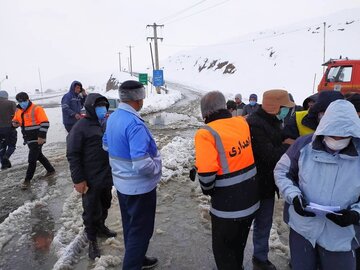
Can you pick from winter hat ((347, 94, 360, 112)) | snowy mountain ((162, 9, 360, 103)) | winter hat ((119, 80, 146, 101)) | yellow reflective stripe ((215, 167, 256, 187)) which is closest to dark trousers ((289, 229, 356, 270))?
yellow reflective stripe ((215, 167, 256, 187))

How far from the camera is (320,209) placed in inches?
85.4

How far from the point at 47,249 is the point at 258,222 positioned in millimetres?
2725

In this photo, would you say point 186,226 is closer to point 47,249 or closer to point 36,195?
point 47,249

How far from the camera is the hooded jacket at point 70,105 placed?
Result: 7184mm

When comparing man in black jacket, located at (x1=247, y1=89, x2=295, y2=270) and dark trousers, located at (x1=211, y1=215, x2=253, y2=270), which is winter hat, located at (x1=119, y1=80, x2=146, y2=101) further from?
dark trousers, located at (x1=211, y1=215, x2=253, y2=270)

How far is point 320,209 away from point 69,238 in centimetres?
337

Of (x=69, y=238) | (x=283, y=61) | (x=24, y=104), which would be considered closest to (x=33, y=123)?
(x=24, y=104)


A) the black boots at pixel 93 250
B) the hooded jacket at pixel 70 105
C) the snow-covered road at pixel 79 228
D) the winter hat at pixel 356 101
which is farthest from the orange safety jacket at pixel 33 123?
the winter hat at pixel 356 101

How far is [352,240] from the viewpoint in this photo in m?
2.27

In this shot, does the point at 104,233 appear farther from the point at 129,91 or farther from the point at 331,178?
the point at 331,178

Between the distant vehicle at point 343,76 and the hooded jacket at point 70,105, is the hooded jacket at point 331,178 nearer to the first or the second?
the hooded jacket at point 70,105

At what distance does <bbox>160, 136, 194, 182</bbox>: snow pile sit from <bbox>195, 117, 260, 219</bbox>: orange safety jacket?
367 cm

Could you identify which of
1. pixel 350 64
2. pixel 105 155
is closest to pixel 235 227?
pixel 105 155

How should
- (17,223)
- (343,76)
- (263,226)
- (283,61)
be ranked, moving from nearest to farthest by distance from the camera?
1. (263,226)
2. (17,223)
3. (343,76)
4. (283,61)
